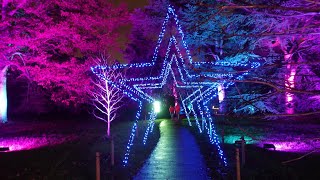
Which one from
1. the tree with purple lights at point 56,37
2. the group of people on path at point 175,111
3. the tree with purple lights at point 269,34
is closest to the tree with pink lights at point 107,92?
the tree with purple lights at point 56,37

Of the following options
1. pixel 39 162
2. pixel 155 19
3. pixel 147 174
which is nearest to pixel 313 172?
pixel 147 174

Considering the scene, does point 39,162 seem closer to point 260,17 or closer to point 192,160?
point 192,160

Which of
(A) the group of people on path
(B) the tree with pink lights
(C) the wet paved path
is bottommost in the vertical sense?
(C) the wet paved path

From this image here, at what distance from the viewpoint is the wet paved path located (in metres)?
10.5

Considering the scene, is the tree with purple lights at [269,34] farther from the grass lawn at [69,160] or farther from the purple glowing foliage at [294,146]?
the grass lawn at [69,160]

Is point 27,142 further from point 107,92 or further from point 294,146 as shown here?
point 294,146

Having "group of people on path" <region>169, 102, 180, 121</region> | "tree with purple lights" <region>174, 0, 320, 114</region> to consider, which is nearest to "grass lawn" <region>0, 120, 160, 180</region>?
"tree with purple lights" <region>174, 0, 320, 114</region>

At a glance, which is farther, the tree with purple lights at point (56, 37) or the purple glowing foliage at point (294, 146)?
the tree with purple lights at point (56, 37)

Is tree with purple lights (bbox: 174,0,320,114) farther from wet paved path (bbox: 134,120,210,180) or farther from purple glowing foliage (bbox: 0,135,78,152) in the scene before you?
purple glowing foliage (bbox: 0,135,78,152)

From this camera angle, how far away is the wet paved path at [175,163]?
1047cm

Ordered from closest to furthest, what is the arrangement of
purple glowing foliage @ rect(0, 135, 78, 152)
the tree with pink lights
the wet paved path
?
the wet paved path, purple glowing foliage @ rect(0, 135, 78, 152), the tree with pink lights

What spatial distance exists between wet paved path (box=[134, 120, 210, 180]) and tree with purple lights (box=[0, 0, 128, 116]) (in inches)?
360

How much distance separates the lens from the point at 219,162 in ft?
41.6

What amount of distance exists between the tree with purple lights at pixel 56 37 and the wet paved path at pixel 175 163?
9.15 metres
